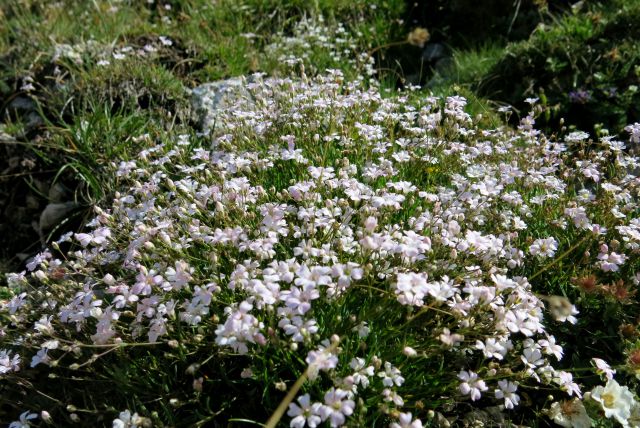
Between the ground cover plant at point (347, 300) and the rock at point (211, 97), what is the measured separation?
1031 millimetres

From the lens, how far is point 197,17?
246 inches

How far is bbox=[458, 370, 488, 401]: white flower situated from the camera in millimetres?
1979

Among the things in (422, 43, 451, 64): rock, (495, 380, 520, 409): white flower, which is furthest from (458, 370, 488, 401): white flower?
(422, 43, 451, 64): rock

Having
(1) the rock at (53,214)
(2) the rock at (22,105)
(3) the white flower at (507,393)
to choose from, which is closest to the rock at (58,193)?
(1) the rock at (53,214)

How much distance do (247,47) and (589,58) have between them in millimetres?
3136

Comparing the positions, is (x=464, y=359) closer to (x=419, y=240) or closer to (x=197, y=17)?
(x=419, y=240)

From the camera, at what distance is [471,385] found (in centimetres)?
206

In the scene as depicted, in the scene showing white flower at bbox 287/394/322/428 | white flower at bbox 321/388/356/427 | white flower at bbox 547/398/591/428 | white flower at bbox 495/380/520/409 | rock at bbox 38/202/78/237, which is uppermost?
white flower at bbox 321/388/356/427

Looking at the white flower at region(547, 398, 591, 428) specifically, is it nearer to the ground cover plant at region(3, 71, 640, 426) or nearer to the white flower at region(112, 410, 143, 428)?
the ground cover plant at region(3, 71, 640, 426)

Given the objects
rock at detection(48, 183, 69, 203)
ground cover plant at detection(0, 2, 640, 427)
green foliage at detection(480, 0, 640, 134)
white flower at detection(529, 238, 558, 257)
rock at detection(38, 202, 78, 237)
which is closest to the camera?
ground cover plant at detection(0, 2, 640, 427)

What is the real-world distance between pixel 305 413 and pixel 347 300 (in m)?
0.58

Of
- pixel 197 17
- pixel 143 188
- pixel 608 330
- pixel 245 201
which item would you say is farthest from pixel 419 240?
pixel 197 17

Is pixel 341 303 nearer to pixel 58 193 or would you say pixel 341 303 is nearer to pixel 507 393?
pixel 507 393

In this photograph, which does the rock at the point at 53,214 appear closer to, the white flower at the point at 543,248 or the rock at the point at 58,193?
the rock at the point at 58,193
